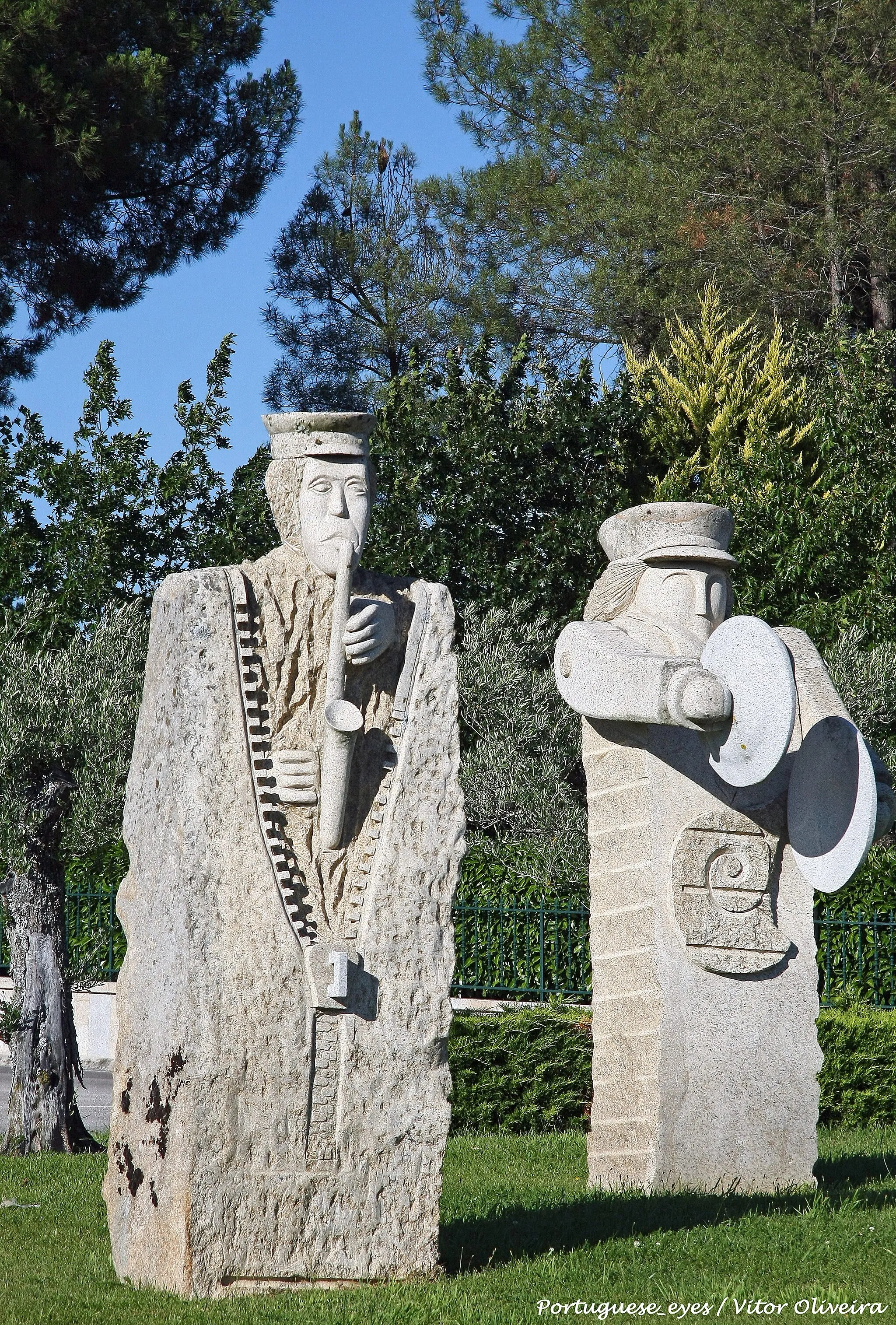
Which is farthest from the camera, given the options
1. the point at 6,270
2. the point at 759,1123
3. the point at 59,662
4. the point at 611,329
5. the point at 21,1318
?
the point at 611,329

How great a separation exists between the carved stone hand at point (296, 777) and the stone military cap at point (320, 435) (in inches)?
41.2

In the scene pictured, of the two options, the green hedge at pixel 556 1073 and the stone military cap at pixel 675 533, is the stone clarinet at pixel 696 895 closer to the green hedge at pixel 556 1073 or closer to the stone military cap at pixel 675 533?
the stone military cap at pixel 675 533

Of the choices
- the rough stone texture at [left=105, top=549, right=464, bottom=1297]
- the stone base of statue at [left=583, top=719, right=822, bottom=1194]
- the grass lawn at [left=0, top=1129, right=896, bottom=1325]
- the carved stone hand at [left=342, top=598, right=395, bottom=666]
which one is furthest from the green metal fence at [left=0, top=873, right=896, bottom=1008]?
the carved stone hand at [left=342, top=598, right=395, bottom=666]

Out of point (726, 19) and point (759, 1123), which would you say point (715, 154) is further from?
point (759, 1123)

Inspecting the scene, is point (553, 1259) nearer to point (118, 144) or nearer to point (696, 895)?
point (696, 895)

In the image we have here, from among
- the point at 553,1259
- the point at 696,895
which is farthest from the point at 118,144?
the point at 553,1259

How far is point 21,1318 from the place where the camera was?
439cm

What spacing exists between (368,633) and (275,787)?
0.59 metres

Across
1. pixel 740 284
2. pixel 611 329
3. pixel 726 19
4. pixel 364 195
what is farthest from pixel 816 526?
pixel 364 195

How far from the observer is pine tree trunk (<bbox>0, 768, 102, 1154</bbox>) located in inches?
345

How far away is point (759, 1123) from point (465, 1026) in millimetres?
3762

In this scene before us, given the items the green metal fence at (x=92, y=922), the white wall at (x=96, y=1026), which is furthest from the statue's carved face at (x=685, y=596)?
the white wall at (x=96, y=1026)

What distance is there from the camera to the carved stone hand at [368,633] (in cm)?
520

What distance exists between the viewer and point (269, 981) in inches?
191
